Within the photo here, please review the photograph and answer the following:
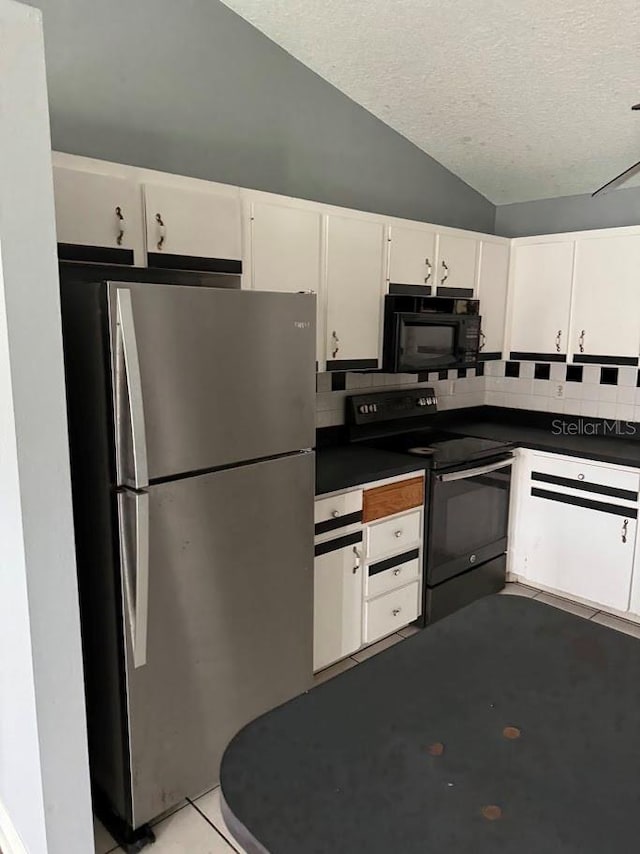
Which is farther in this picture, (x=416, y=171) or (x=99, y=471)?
(x=416, y=171)

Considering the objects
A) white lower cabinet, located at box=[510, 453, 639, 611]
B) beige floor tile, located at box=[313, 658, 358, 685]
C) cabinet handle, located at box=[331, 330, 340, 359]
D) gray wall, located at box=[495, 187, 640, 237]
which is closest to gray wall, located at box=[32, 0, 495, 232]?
cabinet handle, located at box=[331, 330, 340, 359]

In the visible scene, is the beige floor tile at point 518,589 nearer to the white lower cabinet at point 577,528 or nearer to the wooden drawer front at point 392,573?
the white lower cabinet at point 577,528

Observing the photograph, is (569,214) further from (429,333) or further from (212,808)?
(212,808)

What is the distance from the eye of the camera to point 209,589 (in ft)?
6.51

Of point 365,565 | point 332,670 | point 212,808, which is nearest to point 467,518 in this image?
point 365,565

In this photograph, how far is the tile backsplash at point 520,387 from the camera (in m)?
3.36

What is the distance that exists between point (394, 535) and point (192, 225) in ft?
5.34

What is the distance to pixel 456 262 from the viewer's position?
346 cm

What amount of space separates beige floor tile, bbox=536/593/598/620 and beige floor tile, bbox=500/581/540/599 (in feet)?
0.15

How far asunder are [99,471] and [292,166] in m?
1.91

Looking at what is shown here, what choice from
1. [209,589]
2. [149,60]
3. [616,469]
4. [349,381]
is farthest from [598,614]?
[149,60]

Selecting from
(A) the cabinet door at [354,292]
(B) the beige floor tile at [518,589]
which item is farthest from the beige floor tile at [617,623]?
(A) the cabinet door at [354,292]

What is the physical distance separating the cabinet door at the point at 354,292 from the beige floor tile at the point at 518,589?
160 cm

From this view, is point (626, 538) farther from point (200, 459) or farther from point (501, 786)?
point (501, 786)
